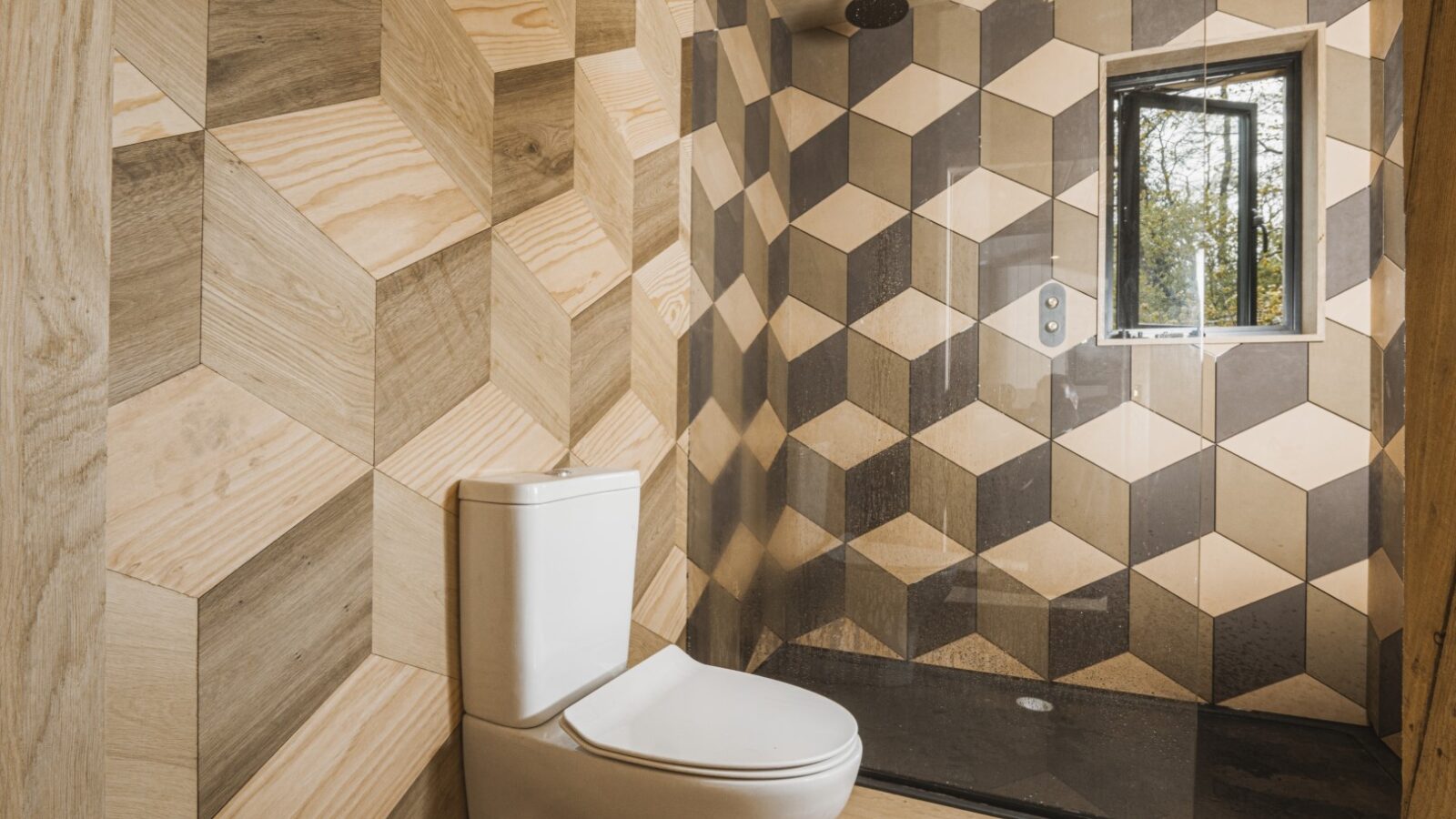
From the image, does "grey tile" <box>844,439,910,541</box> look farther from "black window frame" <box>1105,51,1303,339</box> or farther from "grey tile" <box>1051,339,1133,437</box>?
"black window frame" <box>1105,51,1303,339</box>

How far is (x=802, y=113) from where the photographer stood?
2.00m

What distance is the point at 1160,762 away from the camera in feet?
5.23

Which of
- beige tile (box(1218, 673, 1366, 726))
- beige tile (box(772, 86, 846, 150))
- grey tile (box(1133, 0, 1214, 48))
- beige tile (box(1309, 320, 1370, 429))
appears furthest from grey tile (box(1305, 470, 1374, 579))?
beige tile (box(772, 86, 846, 150))

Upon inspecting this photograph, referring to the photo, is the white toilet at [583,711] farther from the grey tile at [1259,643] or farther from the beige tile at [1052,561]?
the grey tile at [1259,643]

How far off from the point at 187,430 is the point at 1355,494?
8.47 feet

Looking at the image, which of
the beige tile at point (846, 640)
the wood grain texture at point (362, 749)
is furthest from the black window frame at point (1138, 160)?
the wood grain texture at point (362, 749)

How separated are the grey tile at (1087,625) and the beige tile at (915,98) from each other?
1.22m

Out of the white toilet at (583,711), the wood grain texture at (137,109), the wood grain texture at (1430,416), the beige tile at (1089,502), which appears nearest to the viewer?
the wood grain texture at (1430,416)

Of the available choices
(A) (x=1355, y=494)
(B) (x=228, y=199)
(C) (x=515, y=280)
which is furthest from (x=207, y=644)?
(A) (x=1355, y=494)

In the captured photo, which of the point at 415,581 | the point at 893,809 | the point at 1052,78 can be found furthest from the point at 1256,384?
the point at 415,581

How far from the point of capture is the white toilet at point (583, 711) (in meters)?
1.03

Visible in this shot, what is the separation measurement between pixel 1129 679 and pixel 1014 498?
49 centimetres

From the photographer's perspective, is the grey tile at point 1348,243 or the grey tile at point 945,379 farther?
the grey tile at point 1348,243

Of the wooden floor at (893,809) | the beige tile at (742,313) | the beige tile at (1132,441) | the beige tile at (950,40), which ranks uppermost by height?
the beige tile at (950,40)
